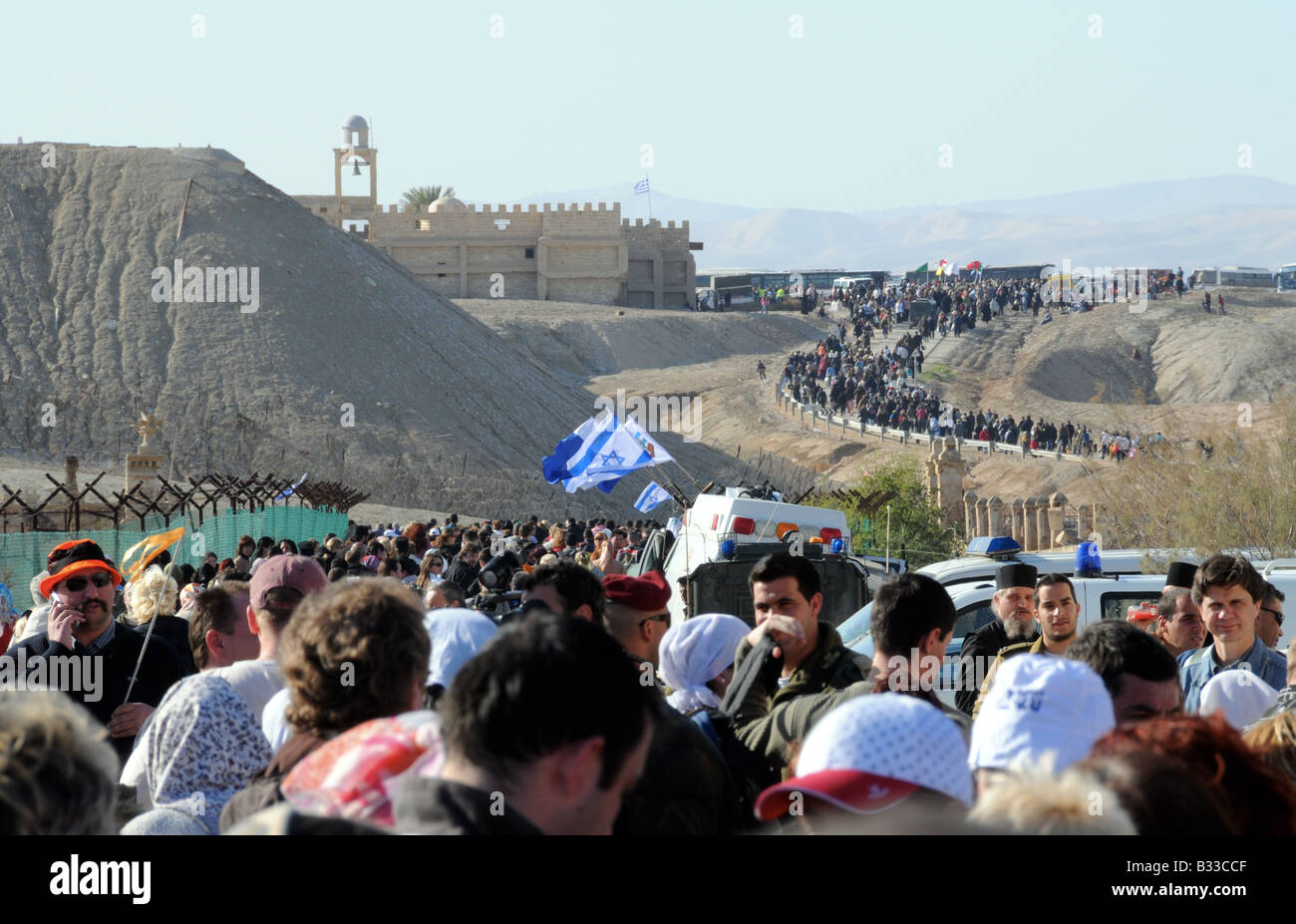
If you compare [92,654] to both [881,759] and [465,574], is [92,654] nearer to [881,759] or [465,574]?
[881,759]

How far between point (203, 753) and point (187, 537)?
16.3 m

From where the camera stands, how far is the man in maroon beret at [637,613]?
246 inches

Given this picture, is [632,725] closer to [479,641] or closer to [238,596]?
[479,641]

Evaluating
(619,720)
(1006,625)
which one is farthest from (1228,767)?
(1006,625)

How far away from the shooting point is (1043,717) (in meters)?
3.79

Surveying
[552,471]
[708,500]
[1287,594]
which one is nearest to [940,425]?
[552,471]

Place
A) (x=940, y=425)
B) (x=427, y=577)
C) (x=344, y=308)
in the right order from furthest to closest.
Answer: (x=344, y=308), (x=940, y=425), (x=427, y=577)

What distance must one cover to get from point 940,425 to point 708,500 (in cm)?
3394

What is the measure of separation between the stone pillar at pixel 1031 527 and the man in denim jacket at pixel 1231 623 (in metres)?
21.3

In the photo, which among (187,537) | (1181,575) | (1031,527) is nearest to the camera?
(1181,575)

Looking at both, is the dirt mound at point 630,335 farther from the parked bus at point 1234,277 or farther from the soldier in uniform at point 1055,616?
the soldier in uniform at point 1055,616

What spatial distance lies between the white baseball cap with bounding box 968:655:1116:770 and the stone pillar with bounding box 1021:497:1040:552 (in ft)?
80.9

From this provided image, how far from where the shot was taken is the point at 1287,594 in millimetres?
10438
